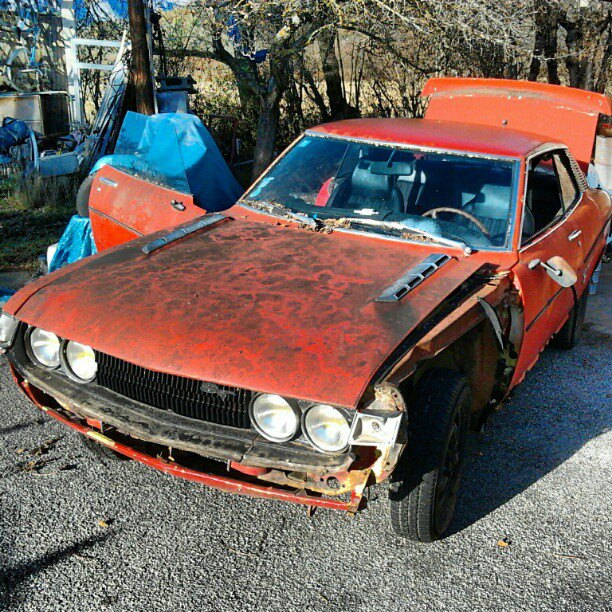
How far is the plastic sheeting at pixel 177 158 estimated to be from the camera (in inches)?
215

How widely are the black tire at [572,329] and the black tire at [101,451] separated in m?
3.32

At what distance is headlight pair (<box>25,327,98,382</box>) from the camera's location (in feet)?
10.3

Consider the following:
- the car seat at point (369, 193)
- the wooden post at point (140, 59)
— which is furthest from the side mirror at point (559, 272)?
the wooden post at point (140, 59)

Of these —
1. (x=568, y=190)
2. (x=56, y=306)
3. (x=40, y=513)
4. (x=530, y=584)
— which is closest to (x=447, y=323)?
(x=530, y=584)

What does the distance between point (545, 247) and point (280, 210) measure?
59.4 inches

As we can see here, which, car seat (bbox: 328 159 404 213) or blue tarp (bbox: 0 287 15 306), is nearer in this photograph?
car seat (bbox: 328 159 404 213)

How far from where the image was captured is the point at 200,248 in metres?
3.74

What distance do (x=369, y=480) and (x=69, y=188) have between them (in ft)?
24.9

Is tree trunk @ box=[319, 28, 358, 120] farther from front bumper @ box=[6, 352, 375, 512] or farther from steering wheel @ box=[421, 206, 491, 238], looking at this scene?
front bumper @ box=[6, 352, 375, 512]

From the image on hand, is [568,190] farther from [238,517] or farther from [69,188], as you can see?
[69,188]

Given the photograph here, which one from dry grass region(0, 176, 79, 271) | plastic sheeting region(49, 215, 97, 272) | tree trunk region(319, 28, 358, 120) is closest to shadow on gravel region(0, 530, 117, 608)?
plastic sheeting region(49, 215, 97, 272)

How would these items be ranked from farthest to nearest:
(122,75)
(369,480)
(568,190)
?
(122,75)
(568,190)
(369,480)

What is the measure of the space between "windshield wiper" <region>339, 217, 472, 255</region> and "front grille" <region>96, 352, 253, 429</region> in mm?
1475

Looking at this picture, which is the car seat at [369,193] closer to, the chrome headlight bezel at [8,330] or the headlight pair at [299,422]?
the headlight pair at [299,422]
